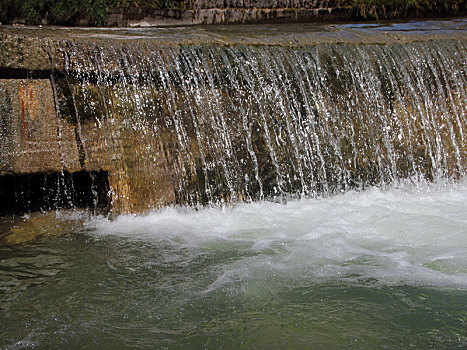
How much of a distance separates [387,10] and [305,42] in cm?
485

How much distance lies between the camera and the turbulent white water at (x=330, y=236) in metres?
3.58

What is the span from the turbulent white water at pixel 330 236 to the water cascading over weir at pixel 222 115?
0.91 feet

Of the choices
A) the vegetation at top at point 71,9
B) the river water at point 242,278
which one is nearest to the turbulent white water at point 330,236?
the river water at point 242,278

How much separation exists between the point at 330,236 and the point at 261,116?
168cm

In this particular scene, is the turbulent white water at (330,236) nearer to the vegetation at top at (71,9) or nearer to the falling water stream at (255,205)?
the falling water stream at (255,205)

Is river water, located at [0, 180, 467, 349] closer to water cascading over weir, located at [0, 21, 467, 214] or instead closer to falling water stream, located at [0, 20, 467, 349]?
falling water stream, located at [0, 20, 467, 349]

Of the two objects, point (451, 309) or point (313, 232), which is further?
point (313, 232)

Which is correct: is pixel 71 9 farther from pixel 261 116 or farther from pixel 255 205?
pixel 255 205

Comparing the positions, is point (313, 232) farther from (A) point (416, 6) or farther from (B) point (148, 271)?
(A) point (416, 6)

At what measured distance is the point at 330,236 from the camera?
435cm

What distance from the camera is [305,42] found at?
598 centimetres

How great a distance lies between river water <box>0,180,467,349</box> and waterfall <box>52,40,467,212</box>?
0.36m

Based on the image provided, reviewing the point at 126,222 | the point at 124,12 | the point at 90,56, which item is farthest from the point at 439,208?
the point at 124,12

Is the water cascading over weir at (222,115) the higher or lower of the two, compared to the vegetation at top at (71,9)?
lower
